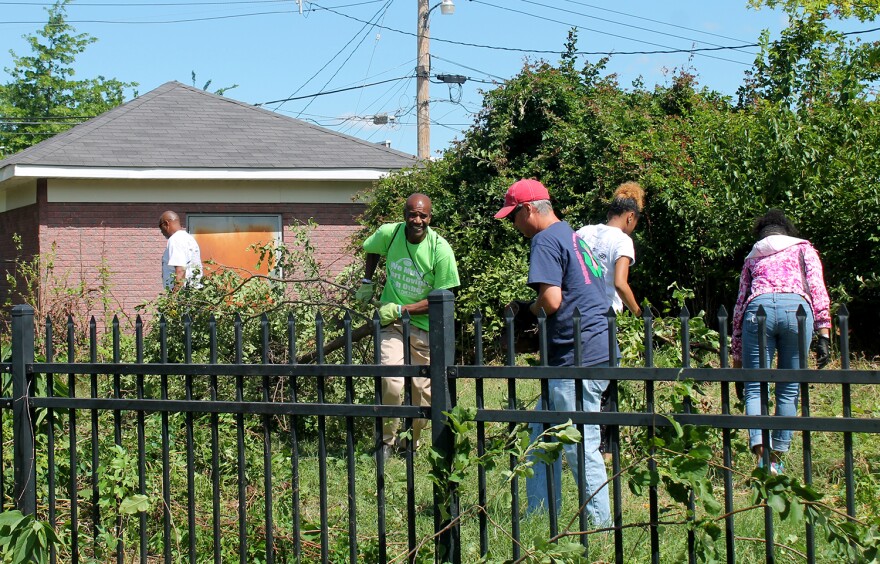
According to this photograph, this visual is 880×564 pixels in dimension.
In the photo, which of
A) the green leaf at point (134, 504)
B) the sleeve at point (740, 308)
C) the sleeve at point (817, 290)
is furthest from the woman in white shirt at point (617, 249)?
the green leaf at point (134, 504)

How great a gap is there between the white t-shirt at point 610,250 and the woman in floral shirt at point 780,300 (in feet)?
2.27

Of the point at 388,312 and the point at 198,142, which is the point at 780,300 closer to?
the point at 388,312

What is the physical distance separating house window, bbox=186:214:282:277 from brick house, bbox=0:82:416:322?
1cm

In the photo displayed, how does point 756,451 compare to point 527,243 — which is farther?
point 527,243

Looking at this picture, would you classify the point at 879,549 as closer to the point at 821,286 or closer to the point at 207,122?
the point at 821,286

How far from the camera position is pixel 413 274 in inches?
235

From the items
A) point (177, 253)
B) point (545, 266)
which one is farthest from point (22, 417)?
point (177, 253)

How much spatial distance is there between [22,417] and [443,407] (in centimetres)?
204

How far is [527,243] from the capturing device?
33.1ft

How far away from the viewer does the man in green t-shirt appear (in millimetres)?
5879

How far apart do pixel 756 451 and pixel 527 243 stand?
5.31 metres

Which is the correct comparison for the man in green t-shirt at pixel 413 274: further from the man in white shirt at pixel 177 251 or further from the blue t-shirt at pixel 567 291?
the man in white shirt at pixel 177 251

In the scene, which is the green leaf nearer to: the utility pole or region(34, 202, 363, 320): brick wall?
→ region(34, 202, 363, 320): brick wall

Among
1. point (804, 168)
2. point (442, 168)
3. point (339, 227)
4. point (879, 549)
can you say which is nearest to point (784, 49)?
point (804, 168)
